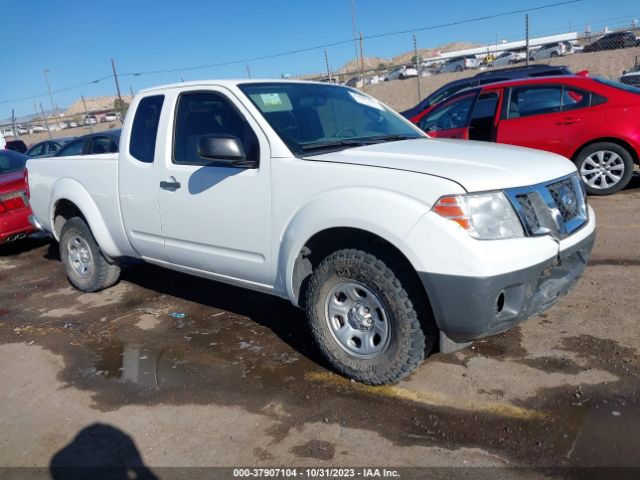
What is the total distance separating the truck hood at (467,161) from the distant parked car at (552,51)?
35556 millimetres

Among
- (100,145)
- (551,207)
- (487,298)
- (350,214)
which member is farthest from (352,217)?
(100,145)

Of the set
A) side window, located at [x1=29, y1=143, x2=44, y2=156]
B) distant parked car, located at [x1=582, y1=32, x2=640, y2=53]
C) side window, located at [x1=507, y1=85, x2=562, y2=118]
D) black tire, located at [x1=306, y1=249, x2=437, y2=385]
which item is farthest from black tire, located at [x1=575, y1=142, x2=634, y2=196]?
distant parked car, located at [x1=582, y1=32, x2=640, y2=53]

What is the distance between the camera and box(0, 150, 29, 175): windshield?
820cm

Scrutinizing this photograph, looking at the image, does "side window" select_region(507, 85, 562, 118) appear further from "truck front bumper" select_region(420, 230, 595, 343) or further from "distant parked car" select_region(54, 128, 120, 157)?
A: "distant parked car" select_region(54, 128, 120, 157)

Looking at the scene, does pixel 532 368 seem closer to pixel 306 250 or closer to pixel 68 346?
pixel 306 250

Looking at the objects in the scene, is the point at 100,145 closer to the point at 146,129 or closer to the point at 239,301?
the point at 146,129

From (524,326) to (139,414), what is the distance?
2.74m

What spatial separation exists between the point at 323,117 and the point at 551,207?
5.79 feet

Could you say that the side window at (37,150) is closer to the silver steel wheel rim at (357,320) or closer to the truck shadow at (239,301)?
the truck shadow at (239,301)

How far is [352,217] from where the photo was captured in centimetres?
300

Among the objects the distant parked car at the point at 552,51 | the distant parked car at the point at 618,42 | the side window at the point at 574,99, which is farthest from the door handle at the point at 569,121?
the distant parked car at the point at 552,51

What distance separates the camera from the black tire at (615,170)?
23.2ft

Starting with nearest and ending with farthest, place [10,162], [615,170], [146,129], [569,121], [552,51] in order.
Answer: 1. [146,129]
2. [615,170]
3. [569,121]
4. [10,162]
5. [552,51]

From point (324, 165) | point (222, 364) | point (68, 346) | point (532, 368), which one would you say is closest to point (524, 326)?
point (532, 368)
